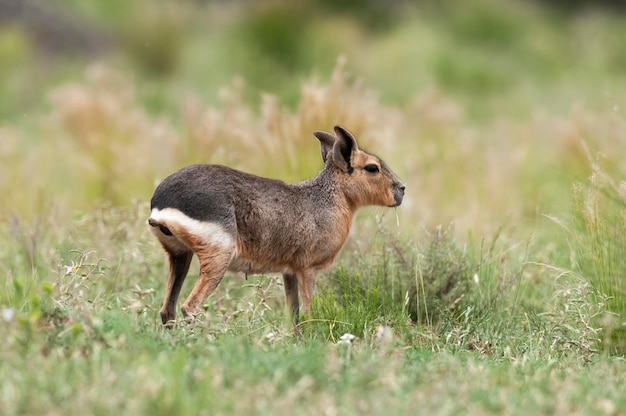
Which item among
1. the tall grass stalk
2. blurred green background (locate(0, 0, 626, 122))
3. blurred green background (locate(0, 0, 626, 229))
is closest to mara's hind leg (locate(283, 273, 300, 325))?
the tall grass stalk

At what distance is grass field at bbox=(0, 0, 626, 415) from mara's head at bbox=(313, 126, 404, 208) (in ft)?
0.72

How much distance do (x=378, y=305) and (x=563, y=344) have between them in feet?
3.67

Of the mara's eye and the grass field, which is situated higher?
the mara's eye

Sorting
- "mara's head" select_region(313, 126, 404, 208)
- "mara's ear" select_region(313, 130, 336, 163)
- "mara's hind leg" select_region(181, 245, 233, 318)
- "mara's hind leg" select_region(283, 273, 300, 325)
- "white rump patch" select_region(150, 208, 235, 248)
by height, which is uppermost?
"mara's ear" select_region(313, 130, 336, 163)

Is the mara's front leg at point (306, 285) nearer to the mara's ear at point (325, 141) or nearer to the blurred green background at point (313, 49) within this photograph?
the mara's ear at point (325, 141)

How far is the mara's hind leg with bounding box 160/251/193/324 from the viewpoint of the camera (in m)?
6.00

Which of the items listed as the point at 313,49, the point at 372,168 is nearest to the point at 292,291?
the point at 372,168

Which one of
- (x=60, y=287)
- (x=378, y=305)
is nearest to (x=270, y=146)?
(x=378, y=305)

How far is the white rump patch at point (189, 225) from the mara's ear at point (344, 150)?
3.89ft

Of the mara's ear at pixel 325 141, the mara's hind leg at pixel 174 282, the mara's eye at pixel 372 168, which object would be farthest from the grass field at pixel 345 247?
the mara's ear at pixel 325 141

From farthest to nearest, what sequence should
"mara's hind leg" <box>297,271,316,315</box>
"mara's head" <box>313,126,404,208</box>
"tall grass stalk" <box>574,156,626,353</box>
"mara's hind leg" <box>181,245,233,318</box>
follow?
"mara's head" <box>313,126,404,208</box>
"mara's hind leg" <box>297,271,316,315</box>
"tall grass stalk" <box>574,156,626,353</box>
"mara's hind leg" <box>181,245,233,318</box>

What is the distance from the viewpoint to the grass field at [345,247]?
4508 millimetres

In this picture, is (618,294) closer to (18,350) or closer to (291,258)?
(291,258)

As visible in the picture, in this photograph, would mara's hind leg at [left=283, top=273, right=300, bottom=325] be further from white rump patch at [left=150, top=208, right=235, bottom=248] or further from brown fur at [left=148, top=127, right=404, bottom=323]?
white rump patch at [left=150, top=208, right=235, bottom=248]
